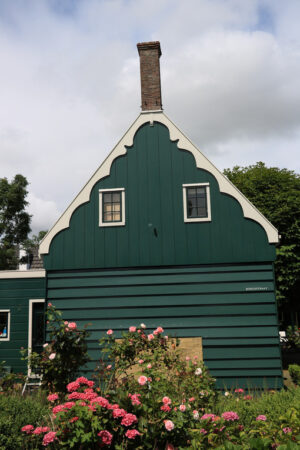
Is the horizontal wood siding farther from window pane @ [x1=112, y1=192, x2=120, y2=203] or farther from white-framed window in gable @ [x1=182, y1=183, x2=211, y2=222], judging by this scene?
window pane @ [x1=112, y1=192, x2=120, y2=203]

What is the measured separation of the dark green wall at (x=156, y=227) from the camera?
437 inches

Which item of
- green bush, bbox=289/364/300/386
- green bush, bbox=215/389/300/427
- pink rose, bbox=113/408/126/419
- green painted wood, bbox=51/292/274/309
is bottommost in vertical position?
green bush, bbox=289/364/300/386

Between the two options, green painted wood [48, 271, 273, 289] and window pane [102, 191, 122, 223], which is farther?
window pane [102, 191, 122, 223]

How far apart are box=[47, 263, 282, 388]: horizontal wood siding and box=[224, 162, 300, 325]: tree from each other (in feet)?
24.5

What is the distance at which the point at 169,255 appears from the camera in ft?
36.8

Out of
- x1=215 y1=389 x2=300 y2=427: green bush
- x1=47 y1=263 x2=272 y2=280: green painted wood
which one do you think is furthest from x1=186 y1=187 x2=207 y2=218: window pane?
x1=215 y1=389 x2=300 y2=427: green bush

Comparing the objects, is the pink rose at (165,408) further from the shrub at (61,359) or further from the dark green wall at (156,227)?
the dark green wall at (156,227)

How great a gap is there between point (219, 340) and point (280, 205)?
1098cm

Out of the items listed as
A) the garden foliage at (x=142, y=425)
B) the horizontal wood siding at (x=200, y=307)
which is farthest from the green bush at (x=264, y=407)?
the horizontal wood siding at (x=200, y=307)

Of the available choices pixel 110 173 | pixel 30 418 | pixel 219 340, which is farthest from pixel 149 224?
pixel 30 418

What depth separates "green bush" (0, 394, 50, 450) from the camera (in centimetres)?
480

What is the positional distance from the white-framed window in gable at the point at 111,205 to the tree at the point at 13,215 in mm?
23531

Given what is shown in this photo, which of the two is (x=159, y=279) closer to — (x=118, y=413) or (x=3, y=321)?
(x=3, y=321)

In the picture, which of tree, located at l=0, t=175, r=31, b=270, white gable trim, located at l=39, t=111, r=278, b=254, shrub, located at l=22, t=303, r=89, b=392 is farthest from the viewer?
tree, located at l=0, t=175, r=31, b=270
